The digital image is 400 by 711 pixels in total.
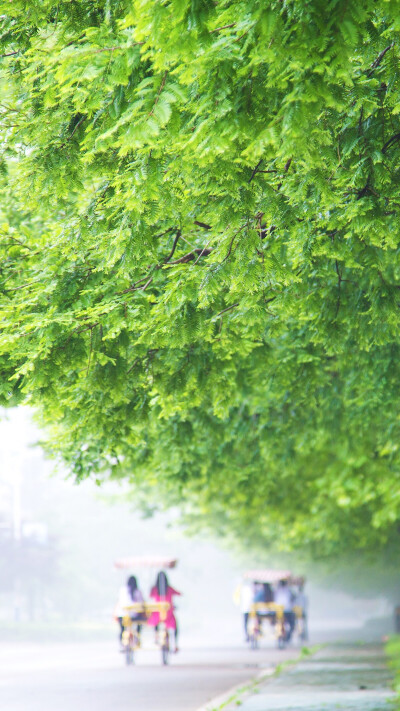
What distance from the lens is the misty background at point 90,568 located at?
53375mm

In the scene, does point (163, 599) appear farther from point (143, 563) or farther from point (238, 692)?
point (238, 692)

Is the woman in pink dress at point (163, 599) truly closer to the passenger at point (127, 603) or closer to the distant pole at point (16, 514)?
the passenger at point (127, 603)

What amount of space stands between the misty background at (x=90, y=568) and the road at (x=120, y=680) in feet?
15.3

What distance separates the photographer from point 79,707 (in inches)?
453

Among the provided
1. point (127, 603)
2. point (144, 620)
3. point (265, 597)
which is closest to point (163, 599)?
point (144, 620)

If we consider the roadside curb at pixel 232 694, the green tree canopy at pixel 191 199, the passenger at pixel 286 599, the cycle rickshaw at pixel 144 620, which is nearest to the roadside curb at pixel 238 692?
the roadside curb at pixel 232 694

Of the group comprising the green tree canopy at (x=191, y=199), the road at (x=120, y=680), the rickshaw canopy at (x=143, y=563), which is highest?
the green tree canopy at (x=191, y=199)

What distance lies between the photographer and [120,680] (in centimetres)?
1569

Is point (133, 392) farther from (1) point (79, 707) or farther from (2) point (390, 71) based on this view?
(1) point (79, 707)

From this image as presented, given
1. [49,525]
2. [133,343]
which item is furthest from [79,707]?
[49,525]

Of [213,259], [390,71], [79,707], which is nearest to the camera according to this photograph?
[390,71]

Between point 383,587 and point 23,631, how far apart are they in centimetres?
2768

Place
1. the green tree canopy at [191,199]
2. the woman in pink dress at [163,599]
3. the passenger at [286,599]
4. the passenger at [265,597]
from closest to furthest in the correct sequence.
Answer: the green tree canopy at [191,199], the woman in pink dress at [163,599], the passenger at [265,597], the passenger at [286,599]

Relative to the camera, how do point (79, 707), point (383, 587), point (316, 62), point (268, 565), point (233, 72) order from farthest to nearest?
point (383, 587)
point (268, 565)
point (79, 707)
point (233, 72)
point (316, 62)
